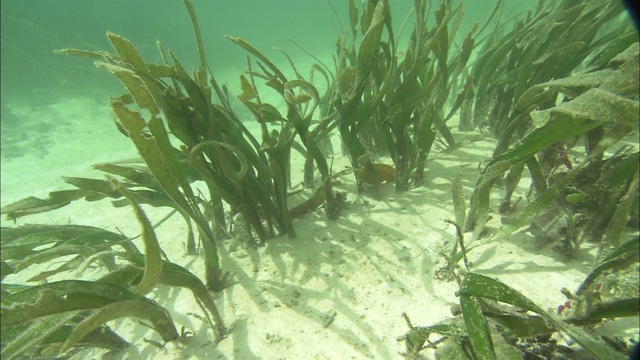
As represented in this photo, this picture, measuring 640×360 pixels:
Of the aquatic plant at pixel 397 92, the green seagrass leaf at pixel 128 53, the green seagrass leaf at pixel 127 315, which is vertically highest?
the green seagrass leaf at pixel 128 53

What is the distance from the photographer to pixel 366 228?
5.83 ft

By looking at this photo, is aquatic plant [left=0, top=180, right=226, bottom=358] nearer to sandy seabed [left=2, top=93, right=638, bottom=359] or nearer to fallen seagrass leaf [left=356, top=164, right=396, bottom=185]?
sandy seabed [left=2, top=93, right=638, bottom=359]

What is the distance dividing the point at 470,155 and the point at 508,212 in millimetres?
747

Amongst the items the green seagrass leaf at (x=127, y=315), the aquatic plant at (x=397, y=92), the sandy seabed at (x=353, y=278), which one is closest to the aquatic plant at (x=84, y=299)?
the green seagrass leaf at (x=127, y=315)

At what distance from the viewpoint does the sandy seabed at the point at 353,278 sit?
3.97 ft

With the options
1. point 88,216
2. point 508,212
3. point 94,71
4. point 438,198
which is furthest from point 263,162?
point 94,71

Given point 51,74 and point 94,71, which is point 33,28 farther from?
point 94,71

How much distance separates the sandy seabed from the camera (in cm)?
121

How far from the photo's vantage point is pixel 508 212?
5.25ft

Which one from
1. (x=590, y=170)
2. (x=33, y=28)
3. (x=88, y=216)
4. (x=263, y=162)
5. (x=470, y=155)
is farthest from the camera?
(x=33, y=28)

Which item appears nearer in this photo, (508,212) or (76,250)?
(76,250)

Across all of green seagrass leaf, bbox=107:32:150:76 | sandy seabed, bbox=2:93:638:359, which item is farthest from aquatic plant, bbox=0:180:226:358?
green seagrass leaf, bbox=107:32:150:76

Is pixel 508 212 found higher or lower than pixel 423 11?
Result: lower

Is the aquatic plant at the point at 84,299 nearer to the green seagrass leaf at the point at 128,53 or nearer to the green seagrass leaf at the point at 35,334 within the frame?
the green seagrass leaf at the point at 35,334
